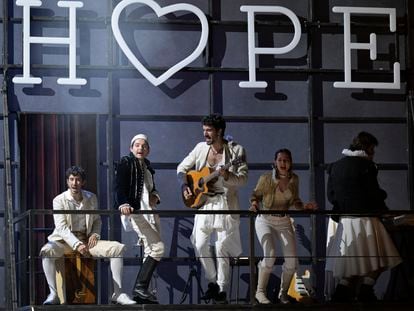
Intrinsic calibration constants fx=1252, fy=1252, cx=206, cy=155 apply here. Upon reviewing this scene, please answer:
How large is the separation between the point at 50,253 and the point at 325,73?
3.95m

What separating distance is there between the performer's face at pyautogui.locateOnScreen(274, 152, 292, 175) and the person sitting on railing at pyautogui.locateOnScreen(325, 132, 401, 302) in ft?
1.37

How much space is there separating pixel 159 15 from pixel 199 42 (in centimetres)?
50

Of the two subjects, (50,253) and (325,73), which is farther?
(325,73)

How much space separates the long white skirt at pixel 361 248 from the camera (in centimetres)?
1133

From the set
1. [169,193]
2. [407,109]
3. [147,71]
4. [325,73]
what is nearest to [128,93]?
[147,71]

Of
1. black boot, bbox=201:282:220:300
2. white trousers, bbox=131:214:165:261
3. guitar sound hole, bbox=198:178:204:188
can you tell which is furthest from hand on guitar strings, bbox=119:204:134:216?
black boot, bbox=201:282:220:300

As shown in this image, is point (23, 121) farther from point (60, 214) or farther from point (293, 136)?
point (293, 136)

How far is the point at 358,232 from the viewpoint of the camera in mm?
11398

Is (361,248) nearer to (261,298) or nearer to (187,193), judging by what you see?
(261,298)

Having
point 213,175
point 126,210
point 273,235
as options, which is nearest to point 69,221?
point 126,210

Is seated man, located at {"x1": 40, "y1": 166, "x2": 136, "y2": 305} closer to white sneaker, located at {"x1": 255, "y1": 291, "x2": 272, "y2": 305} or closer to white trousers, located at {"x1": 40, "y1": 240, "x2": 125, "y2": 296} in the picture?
white trousers, located at {"x1": 40, "y1": 240, "x2": 125, "y2": 296}

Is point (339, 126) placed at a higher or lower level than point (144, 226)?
higher

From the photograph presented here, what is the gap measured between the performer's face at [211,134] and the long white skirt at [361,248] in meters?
1.38

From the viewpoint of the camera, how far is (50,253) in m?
11.0
